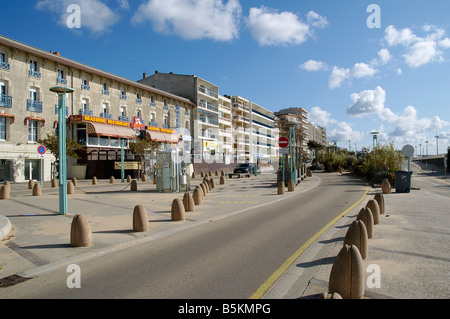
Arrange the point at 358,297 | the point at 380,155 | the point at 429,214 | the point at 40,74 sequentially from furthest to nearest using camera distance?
the point at 40,74
the point at 380,155
the point at 429,214
the point at 358,297

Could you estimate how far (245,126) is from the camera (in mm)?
82812

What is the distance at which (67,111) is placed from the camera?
108 ft

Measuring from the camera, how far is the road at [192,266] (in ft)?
14.7

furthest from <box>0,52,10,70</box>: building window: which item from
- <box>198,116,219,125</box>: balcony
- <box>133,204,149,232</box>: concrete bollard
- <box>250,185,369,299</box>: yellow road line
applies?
<box>198,116,219,125</box>: balcony

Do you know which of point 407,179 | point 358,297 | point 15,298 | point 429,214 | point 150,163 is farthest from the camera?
point 150,163

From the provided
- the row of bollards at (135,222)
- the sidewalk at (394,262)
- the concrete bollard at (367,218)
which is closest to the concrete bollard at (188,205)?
the row of bollards at (135,222)

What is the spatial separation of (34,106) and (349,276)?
3251 centimetres

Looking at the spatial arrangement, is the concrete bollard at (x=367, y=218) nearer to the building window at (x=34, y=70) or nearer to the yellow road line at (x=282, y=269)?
the yellow road line at (x=282, y=269)

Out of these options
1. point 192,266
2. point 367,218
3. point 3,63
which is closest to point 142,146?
point 3,63

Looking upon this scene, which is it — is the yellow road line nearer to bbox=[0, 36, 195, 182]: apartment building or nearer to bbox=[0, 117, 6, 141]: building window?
bbox=[0, 36, 195, 182]: apartment building

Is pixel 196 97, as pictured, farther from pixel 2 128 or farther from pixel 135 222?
pixel 135 222
